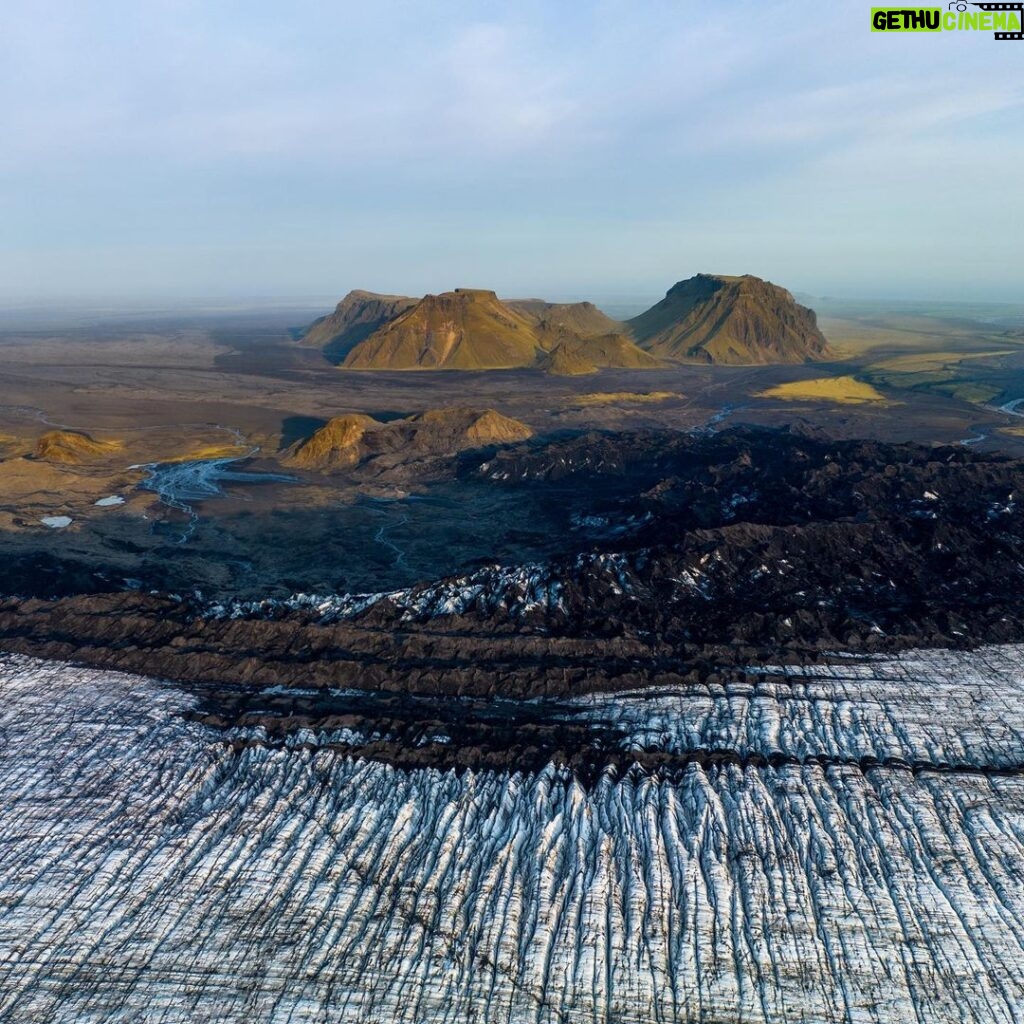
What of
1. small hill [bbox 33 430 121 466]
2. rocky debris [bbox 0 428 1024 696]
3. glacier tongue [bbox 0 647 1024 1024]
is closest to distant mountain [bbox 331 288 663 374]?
small hill [bbox 33 430 121 466]

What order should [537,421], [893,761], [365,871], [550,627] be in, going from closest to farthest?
[365,871] → [893,761] → [550,627] → [537,421]

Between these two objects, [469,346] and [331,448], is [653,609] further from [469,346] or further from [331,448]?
[469,346]

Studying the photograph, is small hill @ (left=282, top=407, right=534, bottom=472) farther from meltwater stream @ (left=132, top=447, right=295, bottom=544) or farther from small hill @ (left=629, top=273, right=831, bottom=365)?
small hill @ (left=629, top=273, right=831, bottom=365)

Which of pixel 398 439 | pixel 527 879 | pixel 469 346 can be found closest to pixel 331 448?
pixel 398 439

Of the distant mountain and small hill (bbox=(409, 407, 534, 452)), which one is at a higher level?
the distant mountain

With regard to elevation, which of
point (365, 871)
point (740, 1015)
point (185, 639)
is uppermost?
point (185, 639)

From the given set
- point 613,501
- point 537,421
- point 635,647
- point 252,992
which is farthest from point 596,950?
point 537,421

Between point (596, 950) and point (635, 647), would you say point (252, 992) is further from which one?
point (635, 647)
